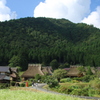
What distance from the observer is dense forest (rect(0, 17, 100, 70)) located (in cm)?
8325

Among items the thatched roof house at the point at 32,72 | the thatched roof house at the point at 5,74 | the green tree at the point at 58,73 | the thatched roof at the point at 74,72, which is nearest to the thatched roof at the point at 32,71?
the thatched roof house at the point at 32,72

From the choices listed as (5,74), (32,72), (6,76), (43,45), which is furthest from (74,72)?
(43,45)

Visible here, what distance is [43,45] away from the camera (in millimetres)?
127000

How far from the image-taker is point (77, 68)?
5356 centimetres

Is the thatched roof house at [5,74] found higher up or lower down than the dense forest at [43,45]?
lower down

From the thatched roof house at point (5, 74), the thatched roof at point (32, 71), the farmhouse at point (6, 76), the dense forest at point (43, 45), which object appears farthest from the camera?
the dense forest at point (43, 45)

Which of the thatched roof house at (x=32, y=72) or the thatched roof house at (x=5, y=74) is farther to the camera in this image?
the thatched roof house at (x=32, y=72)

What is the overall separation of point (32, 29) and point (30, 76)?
108169 millimetres

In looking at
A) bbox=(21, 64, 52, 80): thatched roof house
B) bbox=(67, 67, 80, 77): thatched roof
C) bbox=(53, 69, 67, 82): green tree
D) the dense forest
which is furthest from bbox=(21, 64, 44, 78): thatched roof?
the dense forest

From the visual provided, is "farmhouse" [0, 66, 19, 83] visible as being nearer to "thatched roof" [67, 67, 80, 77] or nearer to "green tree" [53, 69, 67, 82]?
"green tree" [53, 69, 67, 82]

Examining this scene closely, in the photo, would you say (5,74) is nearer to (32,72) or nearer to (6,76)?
(6,76)

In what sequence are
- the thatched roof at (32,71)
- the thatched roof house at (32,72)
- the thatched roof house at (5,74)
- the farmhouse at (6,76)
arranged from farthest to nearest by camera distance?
the thatched roof at (32,71), the thatched roof house at (32,72), the thatched roof house at (5,74), the farmhouse at (6,76)

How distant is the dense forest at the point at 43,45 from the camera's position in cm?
8325

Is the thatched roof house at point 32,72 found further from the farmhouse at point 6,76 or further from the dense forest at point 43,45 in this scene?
the dense forest at point 43,45
